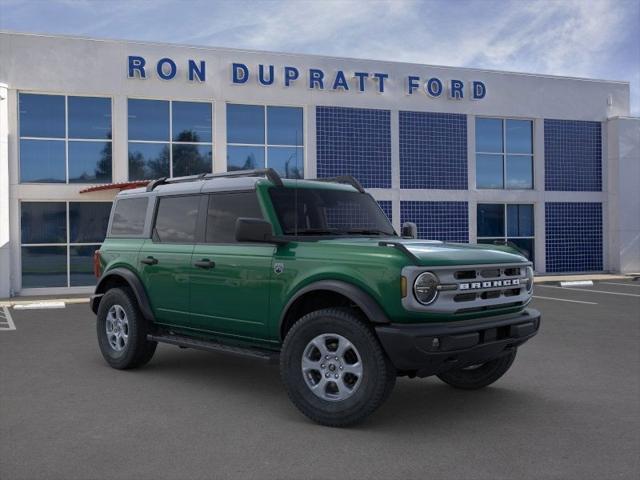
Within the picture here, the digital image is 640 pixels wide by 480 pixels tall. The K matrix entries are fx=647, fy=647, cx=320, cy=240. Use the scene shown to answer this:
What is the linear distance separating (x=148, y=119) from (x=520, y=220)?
41.8 feet

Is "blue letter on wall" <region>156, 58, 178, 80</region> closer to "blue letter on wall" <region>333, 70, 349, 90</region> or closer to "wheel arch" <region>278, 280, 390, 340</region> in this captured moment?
"blue letter on wall" <region>333, 70, 349, 90</region>

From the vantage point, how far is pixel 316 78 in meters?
19.5

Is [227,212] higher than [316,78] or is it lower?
lower

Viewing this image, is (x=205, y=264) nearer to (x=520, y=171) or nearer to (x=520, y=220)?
(x=520, y=220)

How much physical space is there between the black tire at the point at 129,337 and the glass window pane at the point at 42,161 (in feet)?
36.5

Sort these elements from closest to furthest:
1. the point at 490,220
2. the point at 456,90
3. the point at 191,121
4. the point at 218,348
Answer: the point at 218,348 → the point at 191,121 → the point at 456,90 → the point at 490,220

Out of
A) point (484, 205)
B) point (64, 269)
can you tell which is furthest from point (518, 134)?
point (64, 269)

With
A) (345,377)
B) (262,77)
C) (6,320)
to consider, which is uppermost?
(262,77)

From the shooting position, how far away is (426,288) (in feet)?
16.0

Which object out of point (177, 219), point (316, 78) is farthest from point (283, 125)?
point (177, 219)

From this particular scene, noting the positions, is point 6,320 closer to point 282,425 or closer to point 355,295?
point 282,425

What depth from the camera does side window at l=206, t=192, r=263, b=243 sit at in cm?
616

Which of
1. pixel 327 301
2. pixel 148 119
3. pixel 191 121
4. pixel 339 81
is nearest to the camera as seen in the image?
pixel 327 301

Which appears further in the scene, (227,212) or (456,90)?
(456,90)
